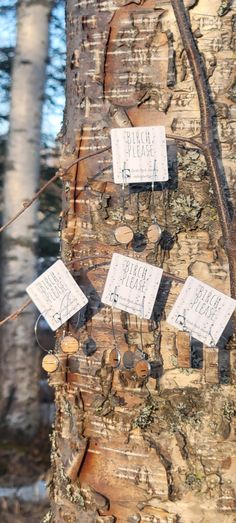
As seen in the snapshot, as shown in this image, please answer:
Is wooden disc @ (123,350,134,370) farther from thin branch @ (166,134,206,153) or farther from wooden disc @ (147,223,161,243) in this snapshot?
thin branch @ (166,134,206,153)

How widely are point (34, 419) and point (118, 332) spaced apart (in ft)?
13.1

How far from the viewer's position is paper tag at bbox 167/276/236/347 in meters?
1.34

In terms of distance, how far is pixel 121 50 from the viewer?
1409mm

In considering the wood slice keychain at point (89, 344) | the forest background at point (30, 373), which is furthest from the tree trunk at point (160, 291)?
the forest background at point (30, 373)

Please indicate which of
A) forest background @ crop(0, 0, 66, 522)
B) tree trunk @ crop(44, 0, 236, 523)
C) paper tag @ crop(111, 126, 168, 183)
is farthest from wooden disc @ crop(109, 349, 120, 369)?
forest background @ crop(0, 0, 66, 522)

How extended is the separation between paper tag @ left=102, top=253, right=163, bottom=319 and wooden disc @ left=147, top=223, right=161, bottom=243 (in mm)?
53

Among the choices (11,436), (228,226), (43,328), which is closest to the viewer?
(228,226)

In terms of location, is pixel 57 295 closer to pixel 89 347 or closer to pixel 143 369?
pixel 89 347

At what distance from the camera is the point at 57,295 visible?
1463mm

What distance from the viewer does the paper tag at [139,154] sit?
4.44 feet

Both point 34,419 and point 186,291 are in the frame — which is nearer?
point 186,291

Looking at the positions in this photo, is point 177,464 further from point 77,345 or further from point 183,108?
point 183,108

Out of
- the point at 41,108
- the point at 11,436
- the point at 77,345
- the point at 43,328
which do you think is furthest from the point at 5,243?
the point at 77,345

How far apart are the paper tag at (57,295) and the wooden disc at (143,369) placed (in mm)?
175
